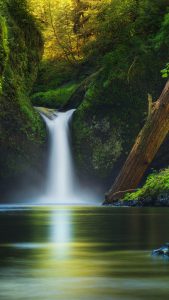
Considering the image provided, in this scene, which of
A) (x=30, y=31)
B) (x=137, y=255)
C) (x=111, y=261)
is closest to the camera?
(x=111, y=261)

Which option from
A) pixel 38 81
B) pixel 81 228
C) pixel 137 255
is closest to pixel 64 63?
pixel 38 81

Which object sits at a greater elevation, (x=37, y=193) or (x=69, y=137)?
(x=69, y=137)

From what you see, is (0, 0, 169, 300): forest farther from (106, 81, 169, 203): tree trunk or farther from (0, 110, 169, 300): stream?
(0, 110, 169, 300): stream

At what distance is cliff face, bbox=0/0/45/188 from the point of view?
116ft

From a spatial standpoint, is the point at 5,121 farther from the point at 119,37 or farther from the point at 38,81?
the point at 38,81

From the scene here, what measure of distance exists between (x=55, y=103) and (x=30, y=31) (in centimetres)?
494

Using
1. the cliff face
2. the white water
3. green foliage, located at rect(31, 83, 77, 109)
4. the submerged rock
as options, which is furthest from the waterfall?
the submerged rock

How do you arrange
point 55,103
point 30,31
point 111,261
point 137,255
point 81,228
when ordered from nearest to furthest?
point 111,261, point 137,255, point 81,228, point 30,31, point 55,103

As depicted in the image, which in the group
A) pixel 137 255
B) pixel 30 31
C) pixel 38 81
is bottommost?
pixel 38 81

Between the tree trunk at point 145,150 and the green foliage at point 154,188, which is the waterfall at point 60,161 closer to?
the tree trunk at point 145,150

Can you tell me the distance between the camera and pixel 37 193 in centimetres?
3594

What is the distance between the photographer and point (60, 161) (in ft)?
116

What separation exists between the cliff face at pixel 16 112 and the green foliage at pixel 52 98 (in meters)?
4.37

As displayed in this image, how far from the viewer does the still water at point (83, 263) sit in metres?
6.26
